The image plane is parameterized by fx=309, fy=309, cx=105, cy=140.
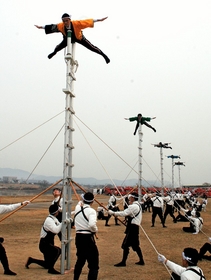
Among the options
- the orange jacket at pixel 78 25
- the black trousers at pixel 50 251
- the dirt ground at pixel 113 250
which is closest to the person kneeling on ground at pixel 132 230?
the dirt ground at pixel 113 250

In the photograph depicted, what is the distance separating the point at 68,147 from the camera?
7.89 metres

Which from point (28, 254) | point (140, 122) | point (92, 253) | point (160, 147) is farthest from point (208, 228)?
point (92, 253)

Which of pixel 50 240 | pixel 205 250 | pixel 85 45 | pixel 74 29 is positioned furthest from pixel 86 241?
pixel 74 29

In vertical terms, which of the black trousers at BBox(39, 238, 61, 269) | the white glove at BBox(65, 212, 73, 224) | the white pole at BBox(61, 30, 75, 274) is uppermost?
the white pole at BBox(61, 30, 75, 274)

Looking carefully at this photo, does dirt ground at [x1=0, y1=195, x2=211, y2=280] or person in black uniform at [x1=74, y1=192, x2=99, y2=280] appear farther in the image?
dirt ground at [x1=0, y1=195, x2=211, y2=280]

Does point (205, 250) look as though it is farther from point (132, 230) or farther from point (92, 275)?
point (92, 275)

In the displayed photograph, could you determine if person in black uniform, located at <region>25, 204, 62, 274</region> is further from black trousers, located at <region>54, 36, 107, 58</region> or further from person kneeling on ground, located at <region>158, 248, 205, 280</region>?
black trousers, located at <region>54, 36, 107, 58</region>

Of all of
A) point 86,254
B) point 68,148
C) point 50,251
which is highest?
point 68,148

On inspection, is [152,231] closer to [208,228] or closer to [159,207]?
[159,207]

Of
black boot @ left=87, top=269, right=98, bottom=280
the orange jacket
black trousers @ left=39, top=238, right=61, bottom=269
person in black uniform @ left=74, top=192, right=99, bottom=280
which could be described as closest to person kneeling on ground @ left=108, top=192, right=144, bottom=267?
black trousers @ left=39, top=238, right=61, bottom=269

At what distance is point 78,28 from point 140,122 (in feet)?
28.5

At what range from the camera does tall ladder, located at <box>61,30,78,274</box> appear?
754 cm

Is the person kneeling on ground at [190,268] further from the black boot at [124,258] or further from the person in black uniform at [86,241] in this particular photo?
the black boot at [124,258]

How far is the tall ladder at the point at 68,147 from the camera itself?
24.7 ft
